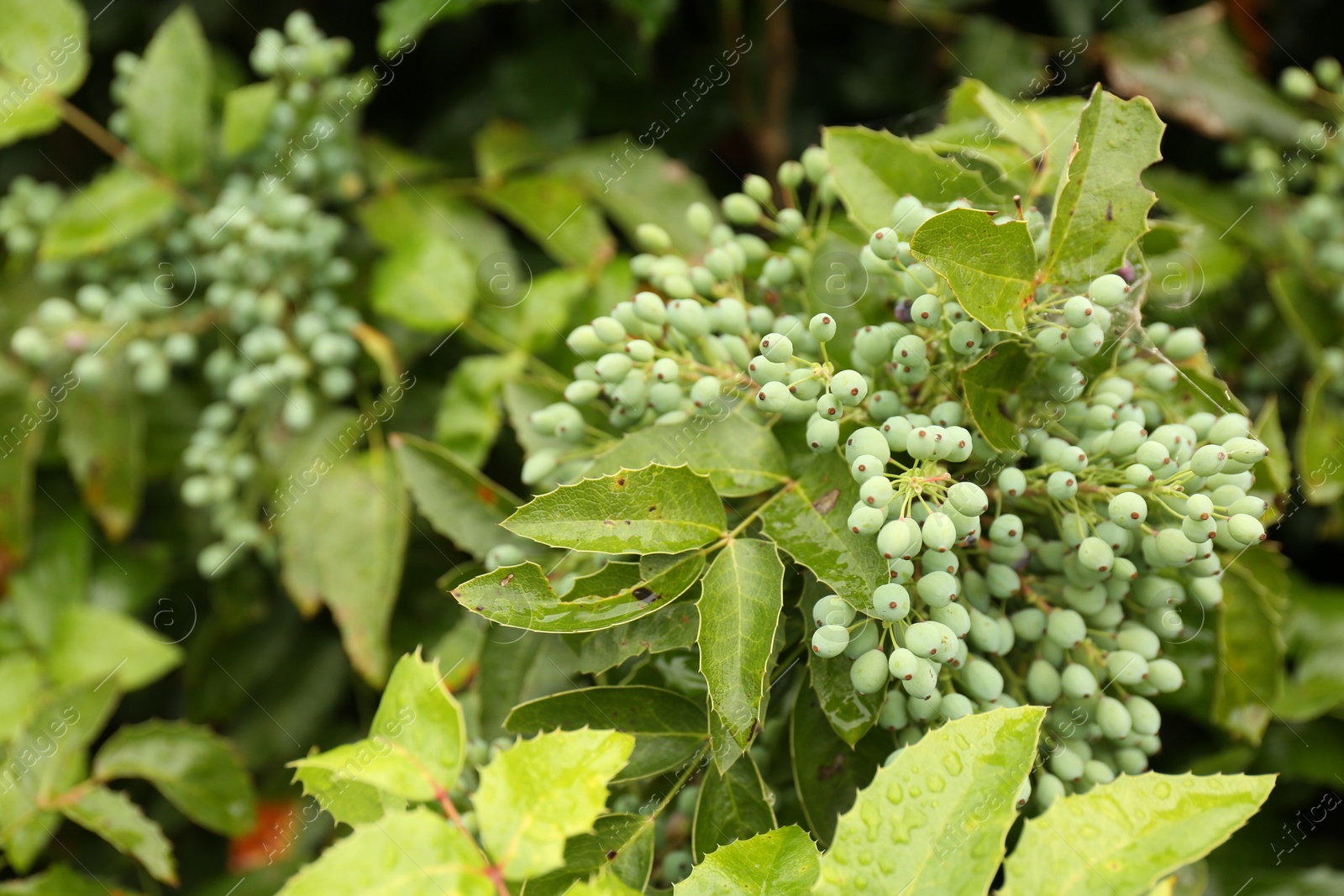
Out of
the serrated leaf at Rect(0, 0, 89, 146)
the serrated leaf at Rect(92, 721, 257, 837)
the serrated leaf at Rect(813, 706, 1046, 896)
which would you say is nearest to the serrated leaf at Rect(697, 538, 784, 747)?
the serrated leaf at Rect(813, 706, 1046, 896)

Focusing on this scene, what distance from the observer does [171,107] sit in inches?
54.2

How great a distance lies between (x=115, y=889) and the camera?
1207 mm

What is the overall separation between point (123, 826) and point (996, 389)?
1158 mm

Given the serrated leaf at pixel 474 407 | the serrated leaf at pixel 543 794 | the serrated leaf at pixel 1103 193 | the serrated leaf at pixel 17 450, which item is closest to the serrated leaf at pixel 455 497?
the serrated leaf at pixel 474 407

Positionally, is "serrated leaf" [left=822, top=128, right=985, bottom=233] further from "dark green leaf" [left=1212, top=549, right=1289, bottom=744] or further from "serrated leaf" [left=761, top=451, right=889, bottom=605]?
"dark green leaf" [left=1212, top=549, right=1289, bottom=744]

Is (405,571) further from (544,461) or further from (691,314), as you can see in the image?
(691,314)

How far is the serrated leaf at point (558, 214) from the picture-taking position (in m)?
1.35

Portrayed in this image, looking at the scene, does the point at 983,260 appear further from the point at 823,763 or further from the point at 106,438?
the point at 106,438

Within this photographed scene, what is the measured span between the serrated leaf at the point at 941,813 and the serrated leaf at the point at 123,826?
0.89 m

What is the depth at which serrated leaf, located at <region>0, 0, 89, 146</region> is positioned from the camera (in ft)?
4.55

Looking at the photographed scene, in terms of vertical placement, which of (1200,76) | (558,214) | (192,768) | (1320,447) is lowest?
(1320,447)

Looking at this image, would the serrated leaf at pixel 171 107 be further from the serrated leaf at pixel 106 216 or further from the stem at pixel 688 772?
the stem at pixel 688 772

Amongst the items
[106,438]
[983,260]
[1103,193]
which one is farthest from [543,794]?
[106,438]

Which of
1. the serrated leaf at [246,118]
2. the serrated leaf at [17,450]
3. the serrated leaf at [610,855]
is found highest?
the serrated leaf at [246,118]
